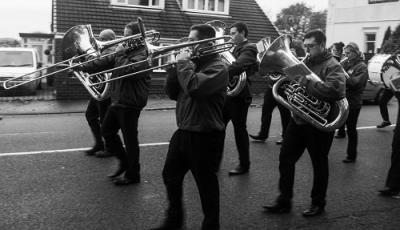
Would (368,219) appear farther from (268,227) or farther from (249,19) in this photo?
(249,19)

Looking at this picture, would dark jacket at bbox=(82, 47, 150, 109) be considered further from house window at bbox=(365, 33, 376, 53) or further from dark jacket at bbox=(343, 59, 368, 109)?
house window at bbox=(365, 33, 376, 53)

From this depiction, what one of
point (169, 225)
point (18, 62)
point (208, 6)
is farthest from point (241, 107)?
point (208, 6)

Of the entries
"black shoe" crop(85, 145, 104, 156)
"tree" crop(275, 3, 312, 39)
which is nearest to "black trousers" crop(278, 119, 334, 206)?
"black shoe" crop(85, 145, 104, 156)

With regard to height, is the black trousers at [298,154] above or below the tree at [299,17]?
→ below

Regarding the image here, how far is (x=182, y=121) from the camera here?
13.4ft

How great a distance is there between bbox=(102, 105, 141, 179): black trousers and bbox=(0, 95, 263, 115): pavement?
7792 millimetres

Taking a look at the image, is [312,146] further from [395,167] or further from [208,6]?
[208,6]

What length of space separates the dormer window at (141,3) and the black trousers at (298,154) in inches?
602

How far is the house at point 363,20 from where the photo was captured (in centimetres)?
2623

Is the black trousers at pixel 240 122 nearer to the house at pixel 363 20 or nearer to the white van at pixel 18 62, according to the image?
the white van at pixel 18 62

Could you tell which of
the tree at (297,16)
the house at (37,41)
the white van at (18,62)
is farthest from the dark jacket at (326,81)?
the tree at (297,16)

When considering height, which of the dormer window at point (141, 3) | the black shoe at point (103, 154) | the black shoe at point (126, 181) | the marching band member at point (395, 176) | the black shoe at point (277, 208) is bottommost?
the black shoe at point (103, 154)

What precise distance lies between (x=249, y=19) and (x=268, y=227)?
59.3ft

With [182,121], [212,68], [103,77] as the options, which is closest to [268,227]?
[182,121]
